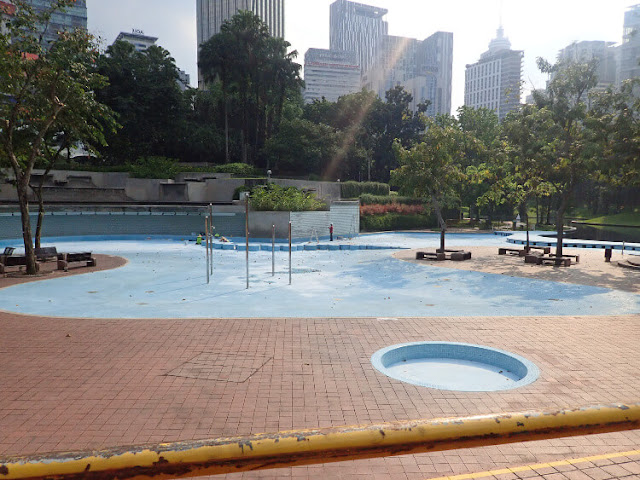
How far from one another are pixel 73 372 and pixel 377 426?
725 centimetres

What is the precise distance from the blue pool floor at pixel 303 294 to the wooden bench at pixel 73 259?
1101mm

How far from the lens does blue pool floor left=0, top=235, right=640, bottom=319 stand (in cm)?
1264

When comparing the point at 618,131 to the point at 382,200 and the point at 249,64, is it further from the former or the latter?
the point at 249,64

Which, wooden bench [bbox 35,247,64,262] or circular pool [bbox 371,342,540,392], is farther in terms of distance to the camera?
wooden bench [bbox 35,247,64,262]

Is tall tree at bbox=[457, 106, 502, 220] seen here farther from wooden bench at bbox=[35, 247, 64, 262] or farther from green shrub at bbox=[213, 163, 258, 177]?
wooden bench at bbox=[35, 247, 64, 262]

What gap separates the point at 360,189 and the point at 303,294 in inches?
1200

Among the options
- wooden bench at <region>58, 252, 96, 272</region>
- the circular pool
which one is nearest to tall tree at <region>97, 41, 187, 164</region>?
wooden bench at <region>58, 252, 96, 272</region>

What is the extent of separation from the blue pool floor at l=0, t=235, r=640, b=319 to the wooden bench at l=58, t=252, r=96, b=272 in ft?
3.61

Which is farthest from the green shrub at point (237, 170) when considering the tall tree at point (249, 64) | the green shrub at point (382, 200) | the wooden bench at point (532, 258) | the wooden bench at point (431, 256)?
the wooden bench at point (532, 258)

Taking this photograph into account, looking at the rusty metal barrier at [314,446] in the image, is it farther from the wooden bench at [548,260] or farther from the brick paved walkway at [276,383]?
the wooden bench at [548,260]

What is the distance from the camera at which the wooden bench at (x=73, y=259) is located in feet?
58.9

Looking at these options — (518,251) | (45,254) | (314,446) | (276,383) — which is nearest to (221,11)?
(518,251)

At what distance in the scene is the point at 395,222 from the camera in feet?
135

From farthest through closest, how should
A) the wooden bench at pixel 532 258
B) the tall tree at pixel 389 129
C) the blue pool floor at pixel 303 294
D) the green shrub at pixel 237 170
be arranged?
the tall tree at pixel 389 129 < the green shrub at pixel 237 170 < the wooden bench at pixel 532 258 < the blue pool floor at pixel 303 294
